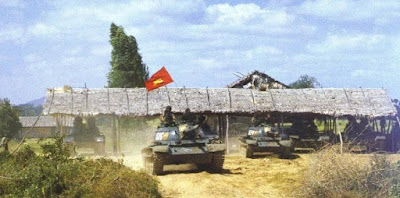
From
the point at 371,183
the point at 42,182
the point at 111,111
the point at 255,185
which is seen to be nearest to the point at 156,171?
the point at 255,185

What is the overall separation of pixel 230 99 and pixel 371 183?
1512 centimetres

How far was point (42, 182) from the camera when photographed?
9.13 metres

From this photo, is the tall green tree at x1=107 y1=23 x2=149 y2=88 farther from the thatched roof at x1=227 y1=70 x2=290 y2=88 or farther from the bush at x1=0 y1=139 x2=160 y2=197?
the bush at x1=0 y1=139 x2=160 y2=197

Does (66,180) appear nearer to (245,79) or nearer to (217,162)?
(217,162)

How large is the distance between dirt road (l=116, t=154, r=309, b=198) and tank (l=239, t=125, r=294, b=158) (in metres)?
2.03

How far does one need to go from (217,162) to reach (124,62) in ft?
74.5

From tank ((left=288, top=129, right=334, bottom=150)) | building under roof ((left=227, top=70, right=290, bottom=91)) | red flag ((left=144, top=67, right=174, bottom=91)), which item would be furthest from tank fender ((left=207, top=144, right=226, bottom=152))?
building under roof ((left=227, top=70, right=290, bottom=91))

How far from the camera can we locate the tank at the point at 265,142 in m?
19.1

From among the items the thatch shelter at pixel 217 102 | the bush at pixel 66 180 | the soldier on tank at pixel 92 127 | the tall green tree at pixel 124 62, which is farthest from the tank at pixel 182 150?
the tall green tree at pixel 124 62

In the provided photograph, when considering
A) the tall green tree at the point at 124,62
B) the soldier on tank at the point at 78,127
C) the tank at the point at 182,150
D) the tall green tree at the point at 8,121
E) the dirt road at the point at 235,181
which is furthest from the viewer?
the tall green tree at the point at 8,121

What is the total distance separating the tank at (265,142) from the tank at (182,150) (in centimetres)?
470

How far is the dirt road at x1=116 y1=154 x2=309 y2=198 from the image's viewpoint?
1098 centimetres

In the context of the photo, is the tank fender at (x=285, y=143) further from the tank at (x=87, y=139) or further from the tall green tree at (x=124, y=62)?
the tall green tree at (x=124, y=62)

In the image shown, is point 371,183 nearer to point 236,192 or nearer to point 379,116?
point 236,192
